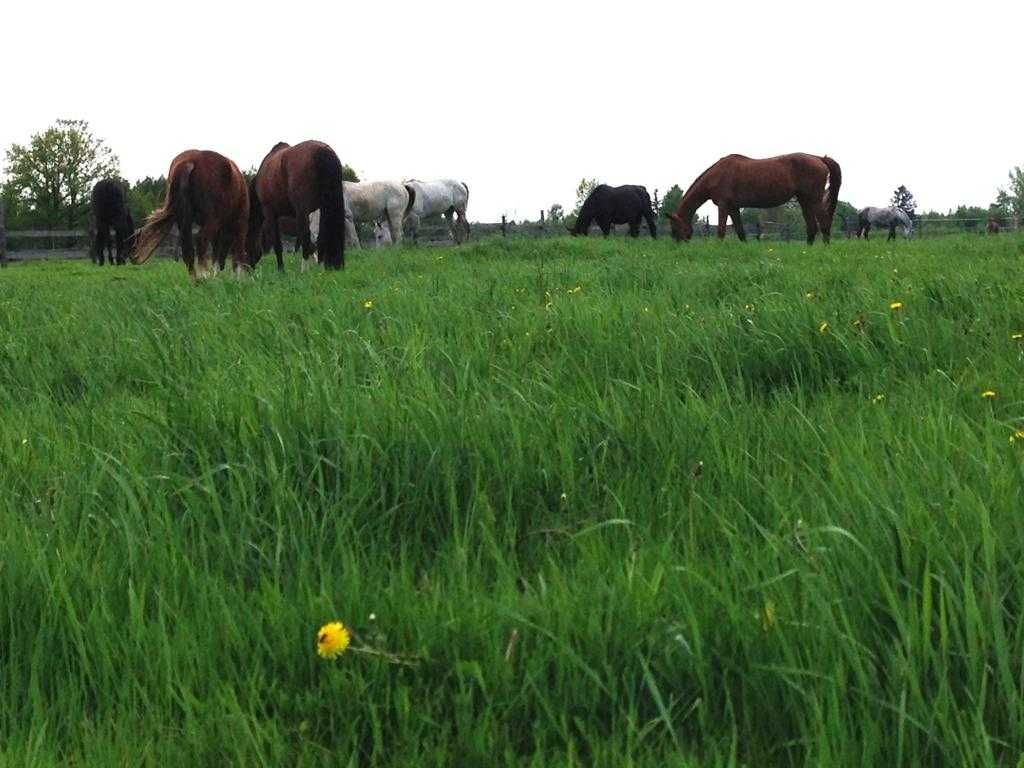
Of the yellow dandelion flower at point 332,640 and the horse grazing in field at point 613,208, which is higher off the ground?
the horse grazing in field at point 613,208

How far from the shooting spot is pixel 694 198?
18.7 m

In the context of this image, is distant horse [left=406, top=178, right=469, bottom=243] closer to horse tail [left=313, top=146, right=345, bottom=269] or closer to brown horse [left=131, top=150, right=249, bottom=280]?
horse tail [left=313, top=146, right=345, bottom=269]

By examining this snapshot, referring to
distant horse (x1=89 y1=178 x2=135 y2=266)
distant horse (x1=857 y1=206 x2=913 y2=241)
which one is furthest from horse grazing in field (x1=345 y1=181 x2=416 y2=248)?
distant horse (x1=857 y1=206 x2=913 y2=241)

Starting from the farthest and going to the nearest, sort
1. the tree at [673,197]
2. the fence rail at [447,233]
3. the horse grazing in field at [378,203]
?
the tree at [673,197] < the fence rail at [447,233] < the horse grazing in field at [378,203]

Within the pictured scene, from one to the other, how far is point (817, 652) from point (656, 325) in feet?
8.08

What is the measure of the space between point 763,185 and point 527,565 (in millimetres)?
18037

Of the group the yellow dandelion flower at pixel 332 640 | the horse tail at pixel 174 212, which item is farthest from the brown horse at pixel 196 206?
the yellow dandelion flower at pixel 332 640

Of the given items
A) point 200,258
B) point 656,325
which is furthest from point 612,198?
point 656,325

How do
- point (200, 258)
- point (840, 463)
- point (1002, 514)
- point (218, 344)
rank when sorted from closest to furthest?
point (1002, 514) → point (840, 463) → point (218, 344) → point (200, 258)

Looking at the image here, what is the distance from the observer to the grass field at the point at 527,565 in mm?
1089

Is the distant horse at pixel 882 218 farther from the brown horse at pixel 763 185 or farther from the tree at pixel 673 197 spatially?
the tree at pixel 673 197

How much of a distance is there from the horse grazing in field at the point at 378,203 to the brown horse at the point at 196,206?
12.2 meters

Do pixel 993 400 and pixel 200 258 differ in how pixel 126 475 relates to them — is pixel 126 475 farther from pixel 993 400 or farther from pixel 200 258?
pixel 200 258

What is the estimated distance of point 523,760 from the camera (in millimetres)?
1058
